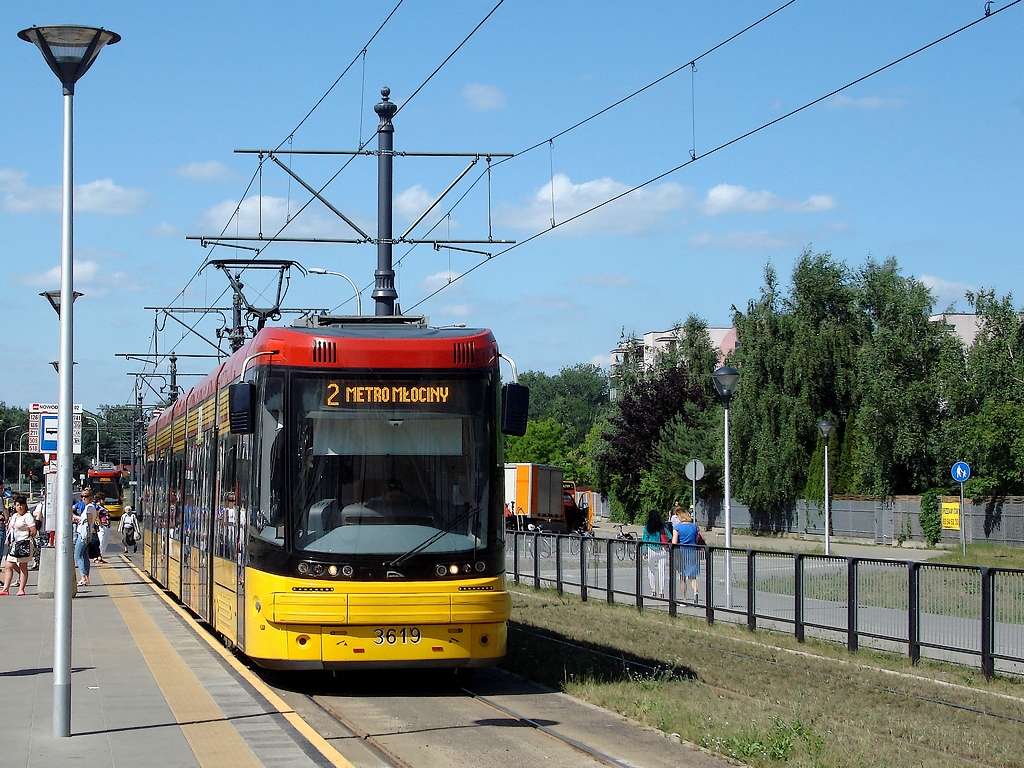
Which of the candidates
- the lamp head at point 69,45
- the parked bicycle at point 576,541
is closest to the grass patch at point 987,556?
the parked bicycle at point 576,541

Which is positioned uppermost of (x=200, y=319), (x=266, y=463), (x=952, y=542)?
(x=200, y=319)

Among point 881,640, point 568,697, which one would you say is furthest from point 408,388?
point 881,640

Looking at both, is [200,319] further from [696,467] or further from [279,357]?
[279,357]

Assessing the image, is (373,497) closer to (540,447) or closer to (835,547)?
(835,547)

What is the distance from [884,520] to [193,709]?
146 feet

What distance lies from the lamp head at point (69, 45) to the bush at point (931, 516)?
42867 millimetres

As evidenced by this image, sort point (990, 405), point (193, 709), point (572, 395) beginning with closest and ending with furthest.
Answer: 1. point (193, 709)
2. point (990, 405)
3. point (572, 395)

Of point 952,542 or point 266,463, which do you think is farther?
point 952,542

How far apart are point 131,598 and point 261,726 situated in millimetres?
13892

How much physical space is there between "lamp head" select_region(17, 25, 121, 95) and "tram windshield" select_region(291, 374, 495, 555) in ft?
11.3

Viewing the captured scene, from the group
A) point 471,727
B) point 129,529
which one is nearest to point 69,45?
point 471,727

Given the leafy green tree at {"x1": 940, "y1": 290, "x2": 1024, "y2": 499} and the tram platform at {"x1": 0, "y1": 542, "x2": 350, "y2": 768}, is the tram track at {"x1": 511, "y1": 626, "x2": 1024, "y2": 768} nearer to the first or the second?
the tram platform at {"x1": 0, "y1": 542, "x2": 350, "y2": 768}

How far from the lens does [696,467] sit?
26344 mm

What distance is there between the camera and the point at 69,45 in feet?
28.1
